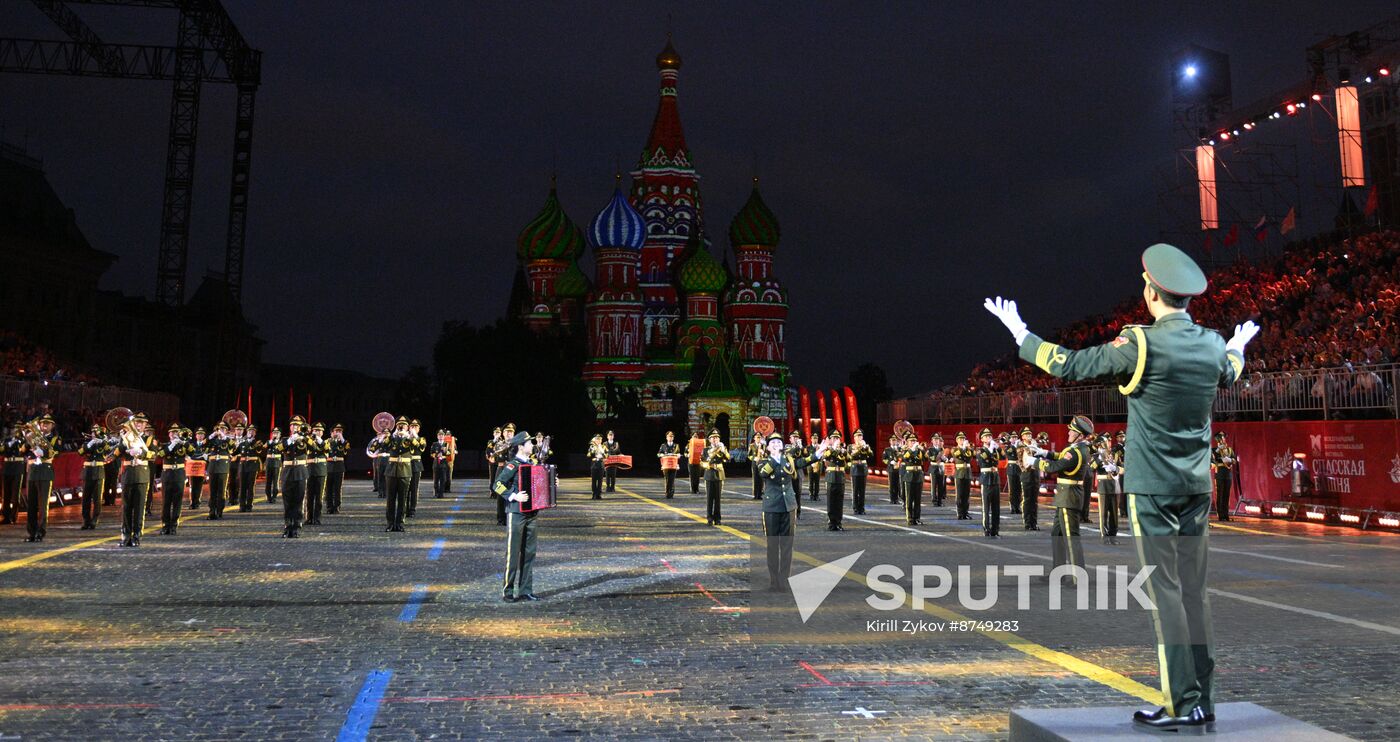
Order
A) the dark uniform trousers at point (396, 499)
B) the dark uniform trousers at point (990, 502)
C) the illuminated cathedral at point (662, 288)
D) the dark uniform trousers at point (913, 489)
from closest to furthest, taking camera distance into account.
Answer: the dark uniform trousers at point (990, 502) < the dark uniform trousers at point (396, 499) < the dark uniform trousers at point (913, 489) < the illuminated cathedral at point (662, 288)

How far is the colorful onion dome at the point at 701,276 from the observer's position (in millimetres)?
91500

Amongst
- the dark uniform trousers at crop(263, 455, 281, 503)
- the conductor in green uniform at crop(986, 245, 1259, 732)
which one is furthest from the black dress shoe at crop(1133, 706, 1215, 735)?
the dark uniform trousers at crop(263, 455, 281, 503)

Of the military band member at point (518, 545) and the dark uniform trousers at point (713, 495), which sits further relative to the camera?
the dark uniform trousers at point (713, 495)

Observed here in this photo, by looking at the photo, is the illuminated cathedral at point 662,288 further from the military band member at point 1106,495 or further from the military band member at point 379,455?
the military band member at point 1106,495

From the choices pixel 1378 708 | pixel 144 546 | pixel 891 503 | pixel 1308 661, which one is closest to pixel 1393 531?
pixel 891 503

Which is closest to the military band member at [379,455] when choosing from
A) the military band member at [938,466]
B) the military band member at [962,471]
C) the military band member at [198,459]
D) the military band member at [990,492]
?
the military band member at [198,459]

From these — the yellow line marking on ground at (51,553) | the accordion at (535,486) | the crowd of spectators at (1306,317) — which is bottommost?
the yellow line marking on ground at (51,553)

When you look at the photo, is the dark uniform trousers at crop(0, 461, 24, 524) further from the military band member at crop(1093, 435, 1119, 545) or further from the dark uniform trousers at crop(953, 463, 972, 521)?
the military band member at crop(1093, 435, 1119, 545)

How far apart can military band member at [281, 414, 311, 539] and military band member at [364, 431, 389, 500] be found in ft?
5.84

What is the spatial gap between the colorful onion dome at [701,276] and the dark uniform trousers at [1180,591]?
86.2m

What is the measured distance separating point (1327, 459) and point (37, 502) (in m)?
25.9

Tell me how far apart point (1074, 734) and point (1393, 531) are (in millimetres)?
20950

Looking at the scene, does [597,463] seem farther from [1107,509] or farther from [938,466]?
[1107,509]

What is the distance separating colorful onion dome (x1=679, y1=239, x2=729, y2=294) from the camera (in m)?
91.5
